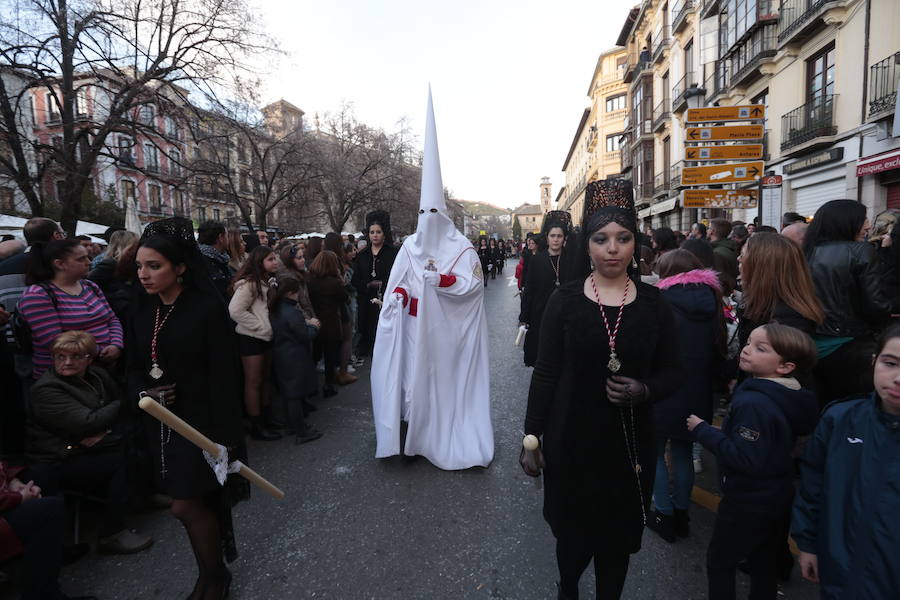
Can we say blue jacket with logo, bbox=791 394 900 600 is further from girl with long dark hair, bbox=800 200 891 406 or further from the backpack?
the backpack

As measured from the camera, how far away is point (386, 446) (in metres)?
4.01

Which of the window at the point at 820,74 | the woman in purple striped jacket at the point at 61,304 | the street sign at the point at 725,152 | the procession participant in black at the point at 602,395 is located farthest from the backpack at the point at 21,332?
the window at the point at 820,74

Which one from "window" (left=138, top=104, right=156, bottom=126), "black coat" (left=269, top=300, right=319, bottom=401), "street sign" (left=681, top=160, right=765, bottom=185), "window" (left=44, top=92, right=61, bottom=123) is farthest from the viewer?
"window" (left=138, top=104, right=156, bottom=126)

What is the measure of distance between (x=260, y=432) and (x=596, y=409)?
3.78 metres

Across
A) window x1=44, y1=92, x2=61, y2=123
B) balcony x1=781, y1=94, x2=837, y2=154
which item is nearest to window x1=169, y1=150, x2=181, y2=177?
window x1=44, y1=92, x2=61, y2=123

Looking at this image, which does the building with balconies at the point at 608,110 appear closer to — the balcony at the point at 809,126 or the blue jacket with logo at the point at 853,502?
the balcony at the point at 809,126

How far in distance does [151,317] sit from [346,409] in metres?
3.30

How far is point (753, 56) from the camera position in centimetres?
1741

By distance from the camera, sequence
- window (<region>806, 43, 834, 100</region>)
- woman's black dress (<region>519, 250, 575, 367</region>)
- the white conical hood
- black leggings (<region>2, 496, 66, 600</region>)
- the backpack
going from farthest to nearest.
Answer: window (<region>806, 43, 834, 100</region>)
woman's black dress (<region>519, 250, 575, 367</region>)
the white conical hood
the backpack
black leggings (<region>2, 496, 66, 600</region>)

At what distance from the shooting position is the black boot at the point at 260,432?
15.4ft

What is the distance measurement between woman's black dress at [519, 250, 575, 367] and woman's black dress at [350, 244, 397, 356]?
74.5 inches

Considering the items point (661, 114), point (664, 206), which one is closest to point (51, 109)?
point (664, 206)

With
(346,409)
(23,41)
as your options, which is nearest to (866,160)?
(346,409)

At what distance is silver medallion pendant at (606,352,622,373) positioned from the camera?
1908 mm
